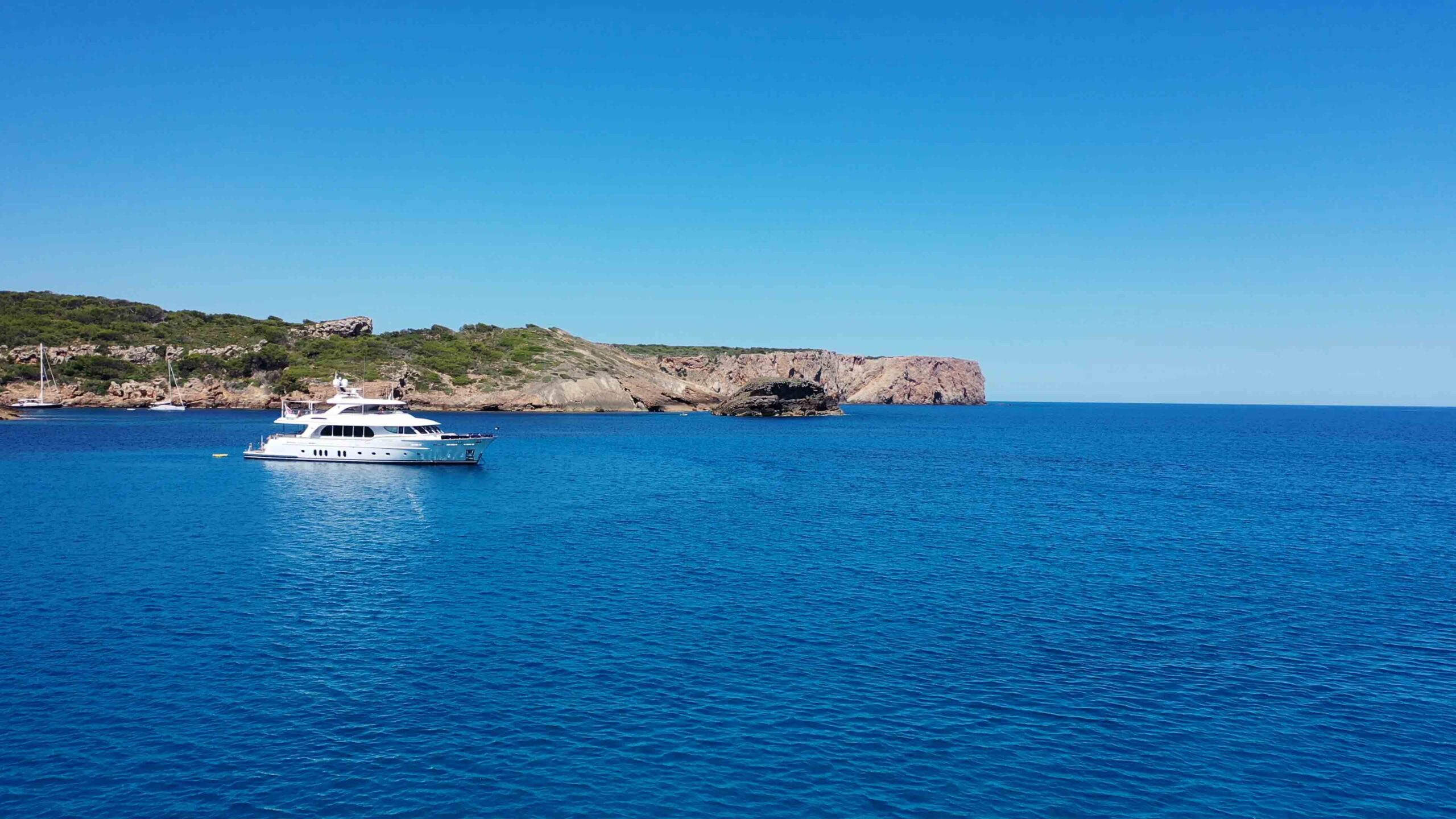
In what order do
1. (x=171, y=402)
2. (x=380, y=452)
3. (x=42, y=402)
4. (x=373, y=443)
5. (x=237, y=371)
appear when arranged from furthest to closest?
1. (x=237, y=371)
2. (x=171, y=402)
3. (x=42, y=402)
4. (x=380, y=452)
5. (x=373, y=443)

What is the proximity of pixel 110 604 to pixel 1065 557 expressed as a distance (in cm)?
4028

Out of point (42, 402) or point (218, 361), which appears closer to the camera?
point (42, 402)

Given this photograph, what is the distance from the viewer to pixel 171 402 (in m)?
173

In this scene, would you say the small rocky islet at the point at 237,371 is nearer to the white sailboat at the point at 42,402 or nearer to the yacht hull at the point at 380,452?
the white sailboat at the point at 42,402

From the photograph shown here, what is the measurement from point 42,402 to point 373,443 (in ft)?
397

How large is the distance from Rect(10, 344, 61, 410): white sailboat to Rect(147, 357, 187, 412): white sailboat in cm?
1573

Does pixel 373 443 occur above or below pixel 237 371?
below

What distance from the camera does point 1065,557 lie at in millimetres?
42344

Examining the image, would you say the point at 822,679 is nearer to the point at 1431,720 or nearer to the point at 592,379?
the point at 1431,720

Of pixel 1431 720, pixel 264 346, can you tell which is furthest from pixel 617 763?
pixel 264 346

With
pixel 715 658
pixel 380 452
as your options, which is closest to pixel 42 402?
pixel 380 452

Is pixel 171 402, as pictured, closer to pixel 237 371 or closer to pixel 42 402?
pixel 237 371

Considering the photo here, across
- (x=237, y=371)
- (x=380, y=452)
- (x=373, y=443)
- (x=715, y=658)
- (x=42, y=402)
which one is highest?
(x=237, y=371)

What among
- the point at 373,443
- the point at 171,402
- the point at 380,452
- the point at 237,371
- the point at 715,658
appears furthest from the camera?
the point at 237,371
